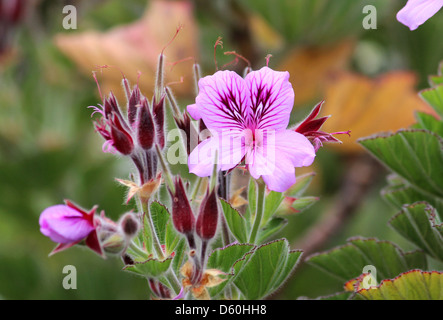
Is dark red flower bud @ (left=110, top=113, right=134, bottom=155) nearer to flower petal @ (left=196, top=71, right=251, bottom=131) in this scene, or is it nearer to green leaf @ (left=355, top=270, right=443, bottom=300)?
flower petal @ (left=196, top=71, right=251, bottom=131)

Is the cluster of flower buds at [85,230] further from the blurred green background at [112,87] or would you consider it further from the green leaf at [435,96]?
the blurred green background at [112,87]

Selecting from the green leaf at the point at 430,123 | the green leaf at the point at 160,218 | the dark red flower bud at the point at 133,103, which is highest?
the green leaf at the point at 430,123

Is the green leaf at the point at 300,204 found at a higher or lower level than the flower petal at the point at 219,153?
lower

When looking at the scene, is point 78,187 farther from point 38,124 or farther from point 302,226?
point 302,226

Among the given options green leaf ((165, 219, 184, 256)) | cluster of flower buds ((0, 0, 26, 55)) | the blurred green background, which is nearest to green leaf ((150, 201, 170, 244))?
green leaf ((165, 219, 184, 256))

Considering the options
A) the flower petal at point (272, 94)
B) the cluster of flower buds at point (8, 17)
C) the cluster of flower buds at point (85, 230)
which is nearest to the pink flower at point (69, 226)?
the cluster of flower buds at point (85, 230)

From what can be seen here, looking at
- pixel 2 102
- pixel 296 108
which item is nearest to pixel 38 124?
pixel 2 102

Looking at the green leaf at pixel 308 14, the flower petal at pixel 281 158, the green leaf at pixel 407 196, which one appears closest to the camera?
the flower petal at pixel 281 158
